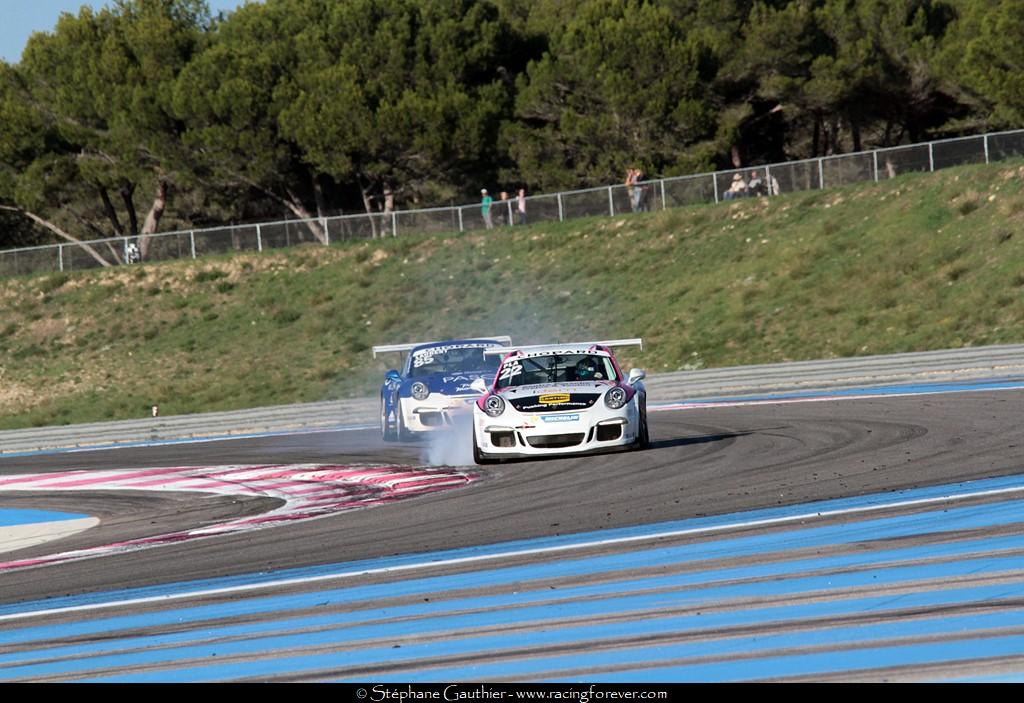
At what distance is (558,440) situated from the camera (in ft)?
46.0

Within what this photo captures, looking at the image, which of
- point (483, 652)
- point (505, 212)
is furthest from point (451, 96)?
point (483, 652)

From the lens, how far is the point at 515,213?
43.3 metres

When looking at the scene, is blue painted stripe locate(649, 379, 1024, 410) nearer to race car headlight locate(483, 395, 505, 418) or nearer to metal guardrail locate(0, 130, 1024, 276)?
race car headlight locate(483, 395, 505, 418)

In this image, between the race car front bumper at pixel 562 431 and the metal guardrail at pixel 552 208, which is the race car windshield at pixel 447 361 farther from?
the metal guardrail at pixel 552 208

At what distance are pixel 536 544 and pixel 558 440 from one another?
5.16 meters

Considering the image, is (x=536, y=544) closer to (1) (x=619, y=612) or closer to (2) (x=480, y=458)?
(1) (x=619, y=612)

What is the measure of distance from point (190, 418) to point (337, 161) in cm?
2758

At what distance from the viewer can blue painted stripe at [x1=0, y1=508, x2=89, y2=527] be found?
13336 mm

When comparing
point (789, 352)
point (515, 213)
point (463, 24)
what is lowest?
point (789, 352)

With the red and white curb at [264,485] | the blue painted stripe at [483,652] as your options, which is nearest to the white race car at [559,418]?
the red and white curb at [264,485]

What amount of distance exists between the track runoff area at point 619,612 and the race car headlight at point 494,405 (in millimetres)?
5121

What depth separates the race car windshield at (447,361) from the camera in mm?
18812

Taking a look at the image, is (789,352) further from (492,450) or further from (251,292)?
(251,292)
